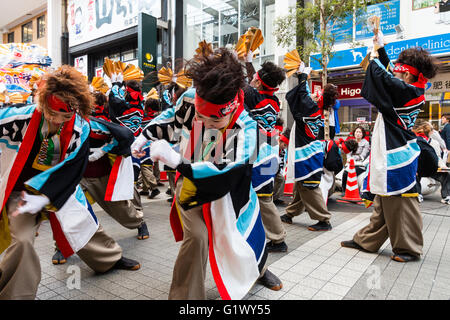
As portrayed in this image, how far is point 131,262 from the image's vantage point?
10.0ft

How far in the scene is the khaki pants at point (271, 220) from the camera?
344 centimetres

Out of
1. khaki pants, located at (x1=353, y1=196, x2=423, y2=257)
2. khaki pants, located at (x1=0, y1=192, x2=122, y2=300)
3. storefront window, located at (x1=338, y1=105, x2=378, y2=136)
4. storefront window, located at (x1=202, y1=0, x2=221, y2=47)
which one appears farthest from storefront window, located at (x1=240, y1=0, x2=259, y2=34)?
khaki pants, located at (x1=0, y1=192, x2=122, y2=300)

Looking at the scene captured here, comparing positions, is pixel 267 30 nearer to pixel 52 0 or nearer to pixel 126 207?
→ pixel 126 207

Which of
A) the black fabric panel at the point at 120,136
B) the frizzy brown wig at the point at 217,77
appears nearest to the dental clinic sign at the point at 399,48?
the black fabric panel at the point at 120,136

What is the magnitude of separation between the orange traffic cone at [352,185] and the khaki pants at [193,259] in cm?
552

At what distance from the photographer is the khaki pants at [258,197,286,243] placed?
→ 344 cm

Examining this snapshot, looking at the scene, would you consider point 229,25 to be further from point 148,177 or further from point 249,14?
point 148,177

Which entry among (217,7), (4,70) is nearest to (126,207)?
(4,70)

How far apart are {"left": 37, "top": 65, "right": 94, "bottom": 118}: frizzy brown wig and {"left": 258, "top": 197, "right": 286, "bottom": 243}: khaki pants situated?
6.54ft

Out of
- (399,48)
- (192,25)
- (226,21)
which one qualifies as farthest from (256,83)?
(192,25)

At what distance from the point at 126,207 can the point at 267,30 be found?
35.1 feet

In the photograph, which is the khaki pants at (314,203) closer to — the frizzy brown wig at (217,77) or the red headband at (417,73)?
the red headband at (417,73)

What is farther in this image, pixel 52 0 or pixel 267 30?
pixel 52 0
